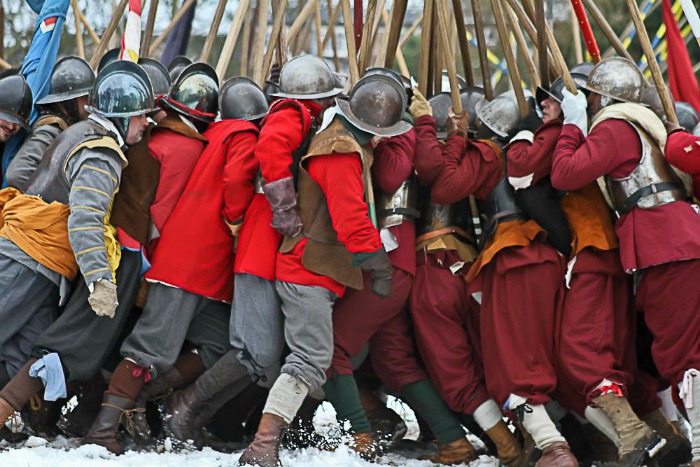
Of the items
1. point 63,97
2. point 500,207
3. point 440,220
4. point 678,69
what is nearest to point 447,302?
point 440,220

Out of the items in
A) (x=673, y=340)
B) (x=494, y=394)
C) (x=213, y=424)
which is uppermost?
(x=673, y=340)

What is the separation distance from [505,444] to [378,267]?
3.84 feet

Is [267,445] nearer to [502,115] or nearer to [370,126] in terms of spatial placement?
[370,126]

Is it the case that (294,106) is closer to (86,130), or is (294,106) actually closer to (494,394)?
(86,130)

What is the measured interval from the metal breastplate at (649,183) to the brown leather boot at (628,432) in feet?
2.95

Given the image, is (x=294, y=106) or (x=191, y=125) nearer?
(x=294, y=106)

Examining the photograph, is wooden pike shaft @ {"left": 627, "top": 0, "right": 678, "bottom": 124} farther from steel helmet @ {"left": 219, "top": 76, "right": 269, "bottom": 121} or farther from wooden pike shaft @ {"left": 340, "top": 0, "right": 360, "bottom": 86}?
steel helmet @ {"left": 219, "top": 76, "right": 269, "bottom": 121}

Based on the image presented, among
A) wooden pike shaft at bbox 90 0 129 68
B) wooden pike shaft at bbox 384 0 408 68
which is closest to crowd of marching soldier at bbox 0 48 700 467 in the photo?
wooden pike shaft at bbox 384 0 408 68

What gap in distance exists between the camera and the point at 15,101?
541cm

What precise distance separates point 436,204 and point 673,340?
1.41 metres

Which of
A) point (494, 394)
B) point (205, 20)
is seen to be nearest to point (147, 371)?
point (494, 394)

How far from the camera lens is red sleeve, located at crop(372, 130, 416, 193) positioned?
527cm

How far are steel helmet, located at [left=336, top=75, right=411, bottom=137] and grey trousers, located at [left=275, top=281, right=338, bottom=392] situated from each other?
32.0 inches

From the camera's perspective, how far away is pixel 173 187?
A: 207 inches
